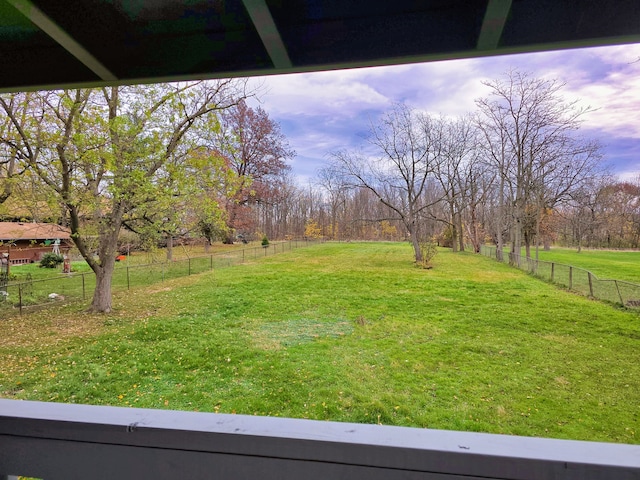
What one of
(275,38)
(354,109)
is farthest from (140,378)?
(354,109)

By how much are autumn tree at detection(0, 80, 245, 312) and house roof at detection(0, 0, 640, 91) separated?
2.59 meters

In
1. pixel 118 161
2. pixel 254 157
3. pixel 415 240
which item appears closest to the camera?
pixel 118 161

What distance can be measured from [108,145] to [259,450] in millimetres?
3400

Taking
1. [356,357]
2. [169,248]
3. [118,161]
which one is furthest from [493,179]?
[118,161]

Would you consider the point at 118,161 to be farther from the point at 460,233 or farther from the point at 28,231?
the point at 460,233

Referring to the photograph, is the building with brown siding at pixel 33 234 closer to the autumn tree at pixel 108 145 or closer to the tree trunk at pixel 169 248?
the autumn tree at pixel 108 145

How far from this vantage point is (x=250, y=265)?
597 cm

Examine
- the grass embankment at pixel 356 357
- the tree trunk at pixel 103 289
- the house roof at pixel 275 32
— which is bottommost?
the grass embankment at pixel 356 357

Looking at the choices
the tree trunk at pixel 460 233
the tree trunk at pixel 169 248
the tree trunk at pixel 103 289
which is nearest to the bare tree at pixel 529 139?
the tree trunk at pixel 460 233

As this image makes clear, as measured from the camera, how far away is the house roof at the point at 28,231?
9.68 feet

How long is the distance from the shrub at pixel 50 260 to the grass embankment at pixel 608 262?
23.9 ft

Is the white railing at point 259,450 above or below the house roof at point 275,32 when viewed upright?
below

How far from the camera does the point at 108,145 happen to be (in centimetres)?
284

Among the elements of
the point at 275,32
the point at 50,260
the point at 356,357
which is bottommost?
the point at 356,357
